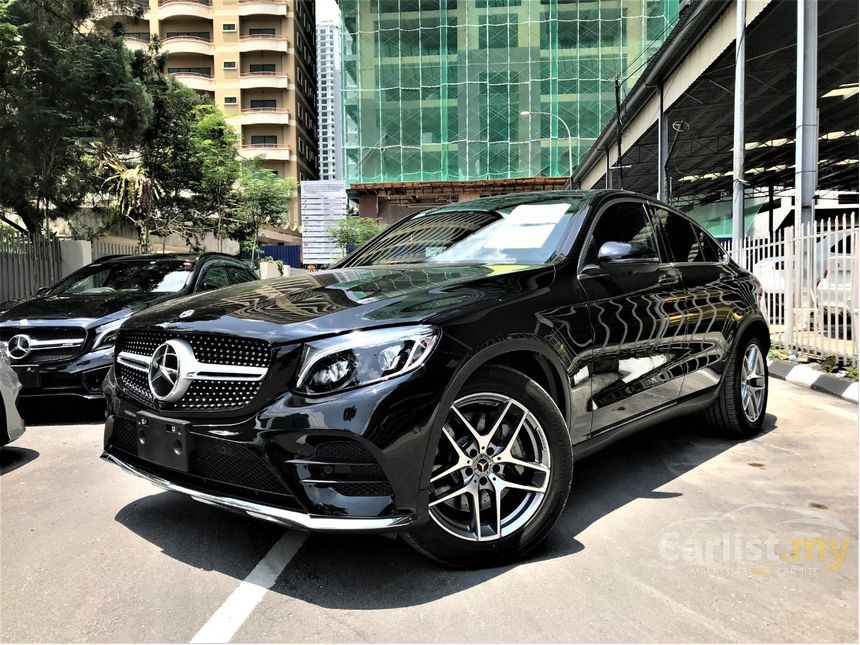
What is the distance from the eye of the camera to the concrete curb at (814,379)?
6.36 meters

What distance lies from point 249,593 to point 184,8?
71201 millimetres

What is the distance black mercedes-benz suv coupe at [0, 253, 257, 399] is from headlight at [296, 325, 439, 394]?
3.70 metres

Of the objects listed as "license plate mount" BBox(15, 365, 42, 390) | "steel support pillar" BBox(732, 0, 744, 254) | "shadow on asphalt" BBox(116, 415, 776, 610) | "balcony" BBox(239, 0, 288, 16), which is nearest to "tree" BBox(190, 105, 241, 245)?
"steel support pillar" BBox(732, 0, 744, 254)

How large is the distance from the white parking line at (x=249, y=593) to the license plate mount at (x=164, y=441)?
526 mm

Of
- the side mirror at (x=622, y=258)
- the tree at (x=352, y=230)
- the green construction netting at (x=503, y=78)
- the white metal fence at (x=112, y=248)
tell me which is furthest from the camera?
the tree at (x=352, y=230)

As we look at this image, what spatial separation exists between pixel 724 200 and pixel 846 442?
39808mm

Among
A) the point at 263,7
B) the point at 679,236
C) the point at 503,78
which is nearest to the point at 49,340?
the point at 679,236

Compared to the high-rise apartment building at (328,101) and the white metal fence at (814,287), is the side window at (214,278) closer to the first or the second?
the white metal fence at (814,287)

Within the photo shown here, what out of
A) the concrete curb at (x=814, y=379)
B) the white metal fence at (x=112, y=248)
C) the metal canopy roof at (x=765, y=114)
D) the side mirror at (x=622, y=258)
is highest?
the metal canopy roof at (x=765, y=114)

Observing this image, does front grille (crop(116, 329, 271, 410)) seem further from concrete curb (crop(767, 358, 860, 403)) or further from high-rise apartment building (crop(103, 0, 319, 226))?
high-rise apartment building (crop(103, 0, 319, 226))

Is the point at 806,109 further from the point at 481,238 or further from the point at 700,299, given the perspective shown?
the point at 481,238

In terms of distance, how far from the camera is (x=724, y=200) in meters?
40.5

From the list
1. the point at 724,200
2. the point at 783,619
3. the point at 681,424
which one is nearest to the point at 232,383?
the point at 783,619

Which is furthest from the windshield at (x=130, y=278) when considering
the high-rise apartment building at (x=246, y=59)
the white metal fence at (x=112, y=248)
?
the high-rise apartment building at (x=246, y=59)
